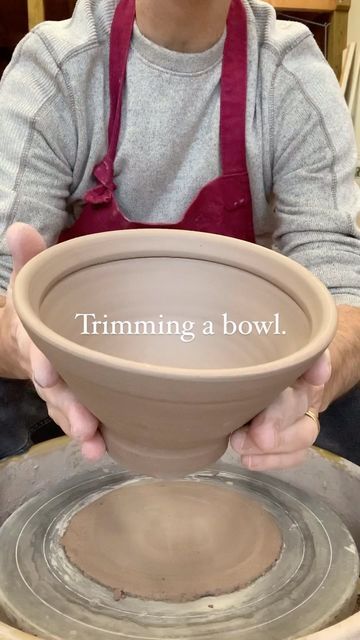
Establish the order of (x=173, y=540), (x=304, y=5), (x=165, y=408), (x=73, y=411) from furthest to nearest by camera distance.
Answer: (x=304, y=5), (x=173, y=540), (x=73, y=411), (x=165, y=408)

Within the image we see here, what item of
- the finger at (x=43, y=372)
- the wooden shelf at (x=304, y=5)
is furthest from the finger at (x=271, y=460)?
the wooden shelf at (x=304, y=5)

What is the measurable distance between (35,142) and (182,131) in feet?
0.77

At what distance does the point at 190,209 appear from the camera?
126 centimetres

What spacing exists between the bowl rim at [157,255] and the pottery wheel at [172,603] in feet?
0.87

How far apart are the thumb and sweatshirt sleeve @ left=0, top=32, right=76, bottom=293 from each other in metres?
0.34

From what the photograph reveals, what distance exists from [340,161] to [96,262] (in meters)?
0.65

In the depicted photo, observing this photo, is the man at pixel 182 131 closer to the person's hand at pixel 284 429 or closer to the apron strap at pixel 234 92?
the apron strap at pixel 234 92

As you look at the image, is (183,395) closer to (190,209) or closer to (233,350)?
(233,350)

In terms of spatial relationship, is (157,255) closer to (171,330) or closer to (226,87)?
(171,330)

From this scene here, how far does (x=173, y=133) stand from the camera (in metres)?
1.24

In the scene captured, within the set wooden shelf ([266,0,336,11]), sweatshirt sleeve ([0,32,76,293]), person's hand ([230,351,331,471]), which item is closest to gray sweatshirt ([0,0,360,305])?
sweatshirt sleeve ([0,32,76,293])

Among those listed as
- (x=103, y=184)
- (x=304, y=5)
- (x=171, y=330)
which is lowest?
(x=304, y=5)

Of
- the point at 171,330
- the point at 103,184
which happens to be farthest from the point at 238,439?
the point at 103,184

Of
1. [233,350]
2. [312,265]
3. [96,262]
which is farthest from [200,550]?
[312,265]
